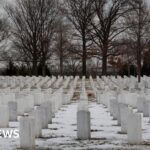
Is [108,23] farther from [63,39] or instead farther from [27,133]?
[27,133]

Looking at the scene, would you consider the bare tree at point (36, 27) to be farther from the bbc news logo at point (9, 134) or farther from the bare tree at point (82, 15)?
the bbc news logo at point (9, 134)

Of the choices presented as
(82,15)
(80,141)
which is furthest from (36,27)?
(80,141)

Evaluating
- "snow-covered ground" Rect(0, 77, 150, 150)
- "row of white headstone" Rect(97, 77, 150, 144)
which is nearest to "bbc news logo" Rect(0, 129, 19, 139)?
"snow-covered ground" Rect(0, 77, 150, 150)

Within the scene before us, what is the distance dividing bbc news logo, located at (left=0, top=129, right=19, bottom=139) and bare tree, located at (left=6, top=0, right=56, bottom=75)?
140 ft

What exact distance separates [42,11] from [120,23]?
9395 millimetres

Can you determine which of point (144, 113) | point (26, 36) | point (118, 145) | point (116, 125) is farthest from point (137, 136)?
point (26, 36)

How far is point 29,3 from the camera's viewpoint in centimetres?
5569

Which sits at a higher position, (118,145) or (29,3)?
(29,3)

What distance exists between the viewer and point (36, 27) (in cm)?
5478

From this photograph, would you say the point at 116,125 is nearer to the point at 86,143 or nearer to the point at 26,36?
the point at 86,143

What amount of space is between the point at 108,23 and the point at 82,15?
315cm

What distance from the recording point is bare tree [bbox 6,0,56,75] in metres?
54.3

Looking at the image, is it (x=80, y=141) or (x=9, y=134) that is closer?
(x=80, y=141)

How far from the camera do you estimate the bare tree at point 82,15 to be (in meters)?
53.1
